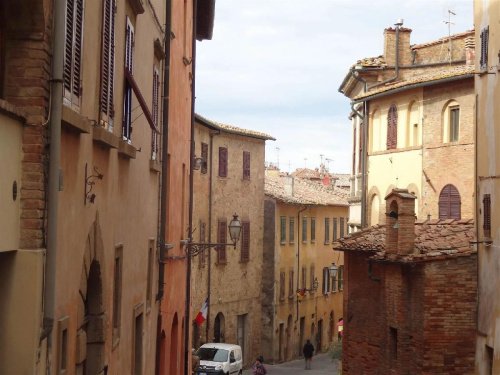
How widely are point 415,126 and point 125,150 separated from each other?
71.8 ft

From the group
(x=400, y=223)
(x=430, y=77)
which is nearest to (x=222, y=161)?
(x=430, y=77)

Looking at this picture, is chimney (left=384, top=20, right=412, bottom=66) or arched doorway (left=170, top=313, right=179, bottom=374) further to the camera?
chimney (left=384, top=20, right=412, bottom=66)

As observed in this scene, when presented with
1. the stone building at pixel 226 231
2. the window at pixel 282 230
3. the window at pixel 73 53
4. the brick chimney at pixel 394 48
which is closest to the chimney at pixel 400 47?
the brick chimney at pixel 394 48

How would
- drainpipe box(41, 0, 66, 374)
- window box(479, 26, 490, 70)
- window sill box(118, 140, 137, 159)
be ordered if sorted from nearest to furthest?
drainpipe box(41, 0, 66, 374), window sill box(118, 140, 137, 159), window box(479, 26, 490, 70)

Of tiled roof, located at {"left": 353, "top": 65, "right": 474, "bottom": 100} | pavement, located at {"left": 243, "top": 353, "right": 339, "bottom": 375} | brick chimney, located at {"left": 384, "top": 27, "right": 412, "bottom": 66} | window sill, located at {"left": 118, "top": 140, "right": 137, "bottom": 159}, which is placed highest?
brick chimney, located at {"left": 384, "top": 27, "right": 412, "bottom": 66}

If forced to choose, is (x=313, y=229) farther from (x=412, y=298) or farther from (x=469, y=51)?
(x=412, y=298)

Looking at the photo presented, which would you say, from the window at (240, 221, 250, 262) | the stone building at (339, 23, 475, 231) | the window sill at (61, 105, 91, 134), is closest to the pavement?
the window at (240, 221, 250, 262)

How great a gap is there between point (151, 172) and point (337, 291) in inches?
1915

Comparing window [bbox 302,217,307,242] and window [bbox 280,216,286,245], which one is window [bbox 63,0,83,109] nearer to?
window [bbox 280,216,286,245]

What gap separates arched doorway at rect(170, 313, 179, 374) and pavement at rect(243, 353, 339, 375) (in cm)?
2370

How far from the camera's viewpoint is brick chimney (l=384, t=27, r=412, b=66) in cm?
3647

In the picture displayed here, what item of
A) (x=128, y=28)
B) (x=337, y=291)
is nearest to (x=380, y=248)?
(x=128, y=28)

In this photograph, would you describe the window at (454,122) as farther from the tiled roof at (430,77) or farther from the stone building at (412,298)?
the stone building at (412,298)

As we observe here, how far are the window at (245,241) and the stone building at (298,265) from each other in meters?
2.24
